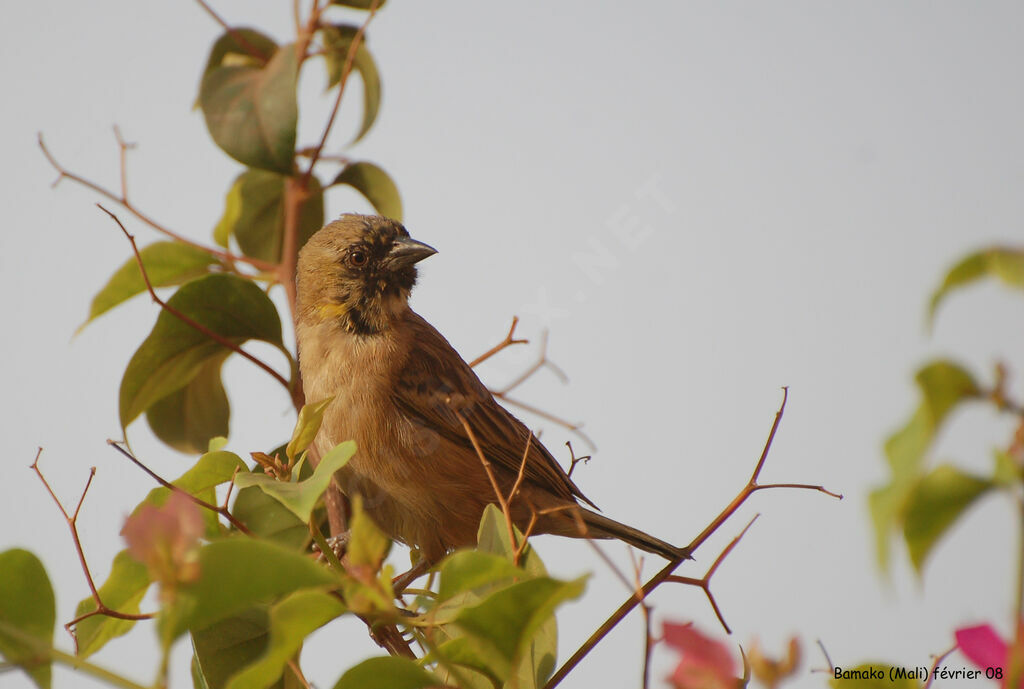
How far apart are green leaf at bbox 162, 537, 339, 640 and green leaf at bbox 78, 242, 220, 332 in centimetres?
172

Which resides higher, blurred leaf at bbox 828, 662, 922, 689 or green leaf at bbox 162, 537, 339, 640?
green leaf at bbox 162, 537, 339, 640

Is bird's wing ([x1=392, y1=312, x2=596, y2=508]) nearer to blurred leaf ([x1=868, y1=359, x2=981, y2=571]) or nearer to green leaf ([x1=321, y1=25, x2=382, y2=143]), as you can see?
green leaf ([x1=321, y1=25, x2=382, y2=143])

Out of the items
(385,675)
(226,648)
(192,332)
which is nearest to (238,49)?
(192,332)

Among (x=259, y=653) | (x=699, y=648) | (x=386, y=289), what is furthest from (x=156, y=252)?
(x=699, y=648)

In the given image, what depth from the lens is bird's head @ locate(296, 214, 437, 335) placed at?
3049mm

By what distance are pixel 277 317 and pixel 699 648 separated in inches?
66.6

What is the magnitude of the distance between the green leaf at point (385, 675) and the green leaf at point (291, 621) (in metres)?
0.21

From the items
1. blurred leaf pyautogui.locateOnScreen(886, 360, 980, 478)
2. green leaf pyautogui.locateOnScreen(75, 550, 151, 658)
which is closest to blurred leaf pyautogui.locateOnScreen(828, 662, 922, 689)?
blurred leaf pyautogui.locateOnScreen(886, 360, 980, 478)

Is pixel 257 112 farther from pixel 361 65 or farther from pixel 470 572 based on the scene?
pixel 470 572

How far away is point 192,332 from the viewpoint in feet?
7.61

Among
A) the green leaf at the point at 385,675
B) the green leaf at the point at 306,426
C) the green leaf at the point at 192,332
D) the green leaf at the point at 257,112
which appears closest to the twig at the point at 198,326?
the green leaf at the point at 192,332

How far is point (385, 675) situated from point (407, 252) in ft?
6.47

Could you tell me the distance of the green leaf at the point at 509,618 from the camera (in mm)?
1047

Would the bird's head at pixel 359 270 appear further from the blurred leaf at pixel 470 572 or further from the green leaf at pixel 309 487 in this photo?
the blurred leaf at pixel 470 572
